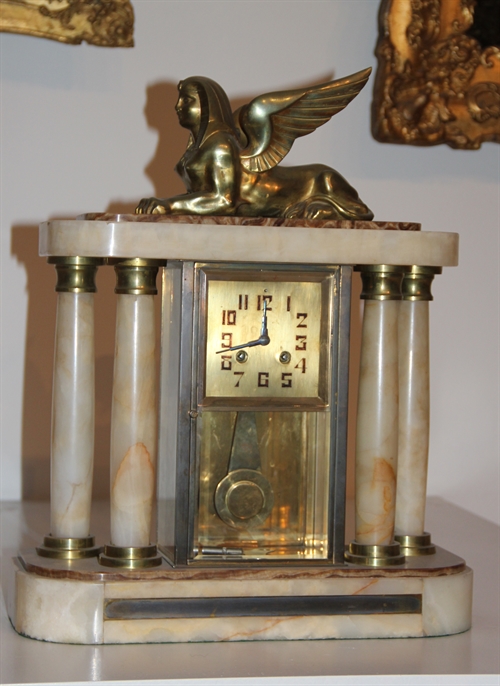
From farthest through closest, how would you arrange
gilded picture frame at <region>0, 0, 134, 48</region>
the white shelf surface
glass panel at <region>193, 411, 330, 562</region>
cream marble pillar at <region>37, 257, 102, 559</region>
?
gilded picture frame at <region>0, 0, 134, 48</region>
glass panel at <region>193, 411, 330, 562</region>
cream marble pillar at <region>37, 257, 102, 559</region>
the white shelf surface

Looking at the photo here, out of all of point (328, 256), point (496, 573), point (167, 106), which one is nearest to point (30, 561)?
point (328, 256)

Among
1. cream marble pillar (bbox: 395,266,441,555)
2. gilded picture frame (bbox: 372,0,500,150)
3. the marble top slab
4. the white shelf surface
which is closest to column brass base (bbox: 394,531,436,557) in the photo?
cream marble pillar (bbox: 395,266,441,555)

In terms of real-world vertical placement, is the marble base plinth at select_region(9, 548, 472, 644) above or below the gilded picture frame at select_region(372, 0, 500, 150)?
below

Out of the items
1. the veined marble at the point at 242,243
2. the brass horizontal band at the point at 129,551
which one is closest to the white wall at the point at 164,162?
the veined marble at the point at 242,243

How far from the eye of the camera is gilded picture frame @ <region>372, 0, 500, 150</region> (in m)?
4.99

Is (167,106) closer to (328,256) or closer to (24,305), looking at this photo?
(24,305)

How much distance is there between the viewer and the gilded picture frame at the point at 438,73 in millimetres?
4992

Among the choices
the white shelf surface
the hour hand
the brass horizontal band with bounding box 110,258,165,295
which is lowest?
the white shelf surface

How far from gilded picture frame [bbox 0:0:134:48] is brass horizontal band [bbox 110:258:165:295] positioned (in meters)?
2.09

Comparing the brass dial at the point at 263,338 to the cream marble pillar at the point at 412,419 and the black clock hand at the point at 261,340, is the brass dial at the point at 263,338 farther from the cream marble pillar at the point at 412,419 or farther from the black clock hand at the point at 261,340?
the cream marble pillar at the point at 412,419

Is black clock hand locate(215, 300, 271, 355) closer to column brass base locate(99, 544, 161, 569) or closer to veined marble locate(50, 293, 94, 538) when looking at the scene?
veined marble locate(50, 293, 94, 538)

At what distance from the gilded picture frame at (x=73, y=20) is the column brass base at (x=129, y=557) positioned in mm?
2554

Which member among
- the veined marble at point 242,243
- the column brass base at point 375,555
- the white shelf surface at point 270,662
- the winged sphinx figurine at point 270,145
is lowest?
the white shelf surface at point 270,662

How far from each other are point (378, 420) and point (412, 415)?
0.21 meters
